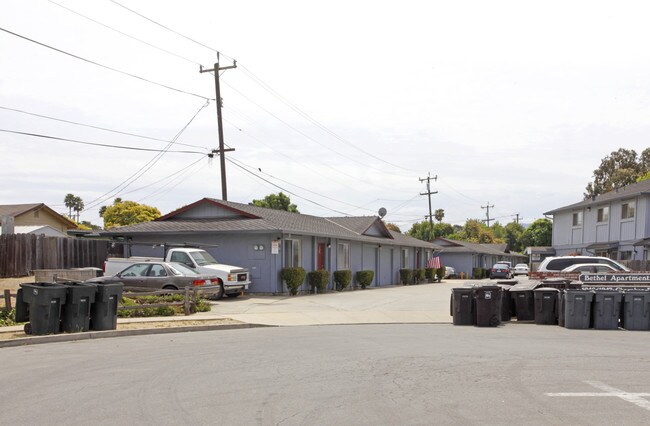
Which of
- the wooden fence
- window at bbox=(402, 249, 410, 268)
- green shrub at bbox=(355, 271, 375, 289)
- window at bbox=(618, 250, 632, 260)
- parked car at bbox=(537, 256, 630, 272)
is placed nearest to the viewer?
parked car at bbox=(537, 256, 630, 272)

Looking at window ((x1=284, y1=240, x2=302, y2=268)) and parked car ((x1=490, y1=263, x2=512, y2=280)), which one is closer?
window ((x1=284, y1=240, x2=302, y2=268))

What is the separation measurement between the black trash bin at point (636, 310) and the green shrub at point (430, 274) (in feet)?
101

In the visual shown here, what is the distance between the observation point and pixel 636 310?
15688 mm

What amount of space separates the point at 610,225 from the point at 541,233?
49386 mm

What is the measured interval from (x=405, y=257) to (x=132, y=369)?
3629 cm

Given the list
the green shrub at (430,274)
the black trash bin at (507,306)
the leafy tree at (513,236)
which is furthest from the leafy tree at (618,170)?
the black trash bin at (507,306)

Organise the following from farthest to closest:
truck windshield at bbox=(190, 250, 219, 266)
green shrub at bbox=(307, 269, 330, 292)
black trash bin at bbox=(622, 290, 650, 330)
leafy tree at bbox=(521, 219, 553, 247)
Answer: leafy tree at bbox=(521, 219, 553, 247)
green shrub at bbox=(307, 269, 330, 292)
truck windshield at bbox=(190, 250, 219, 266)
black trash bin at bbox=(622, 290, 650, 330)

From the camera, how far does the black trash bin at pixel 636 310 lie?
15.6 metres

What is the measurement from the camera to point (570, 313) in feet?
52.0

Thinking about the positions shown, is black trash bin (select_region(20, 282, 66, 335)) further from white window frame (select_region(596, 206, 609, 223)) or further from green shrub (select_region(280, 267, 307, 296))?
white window frame (select_region(596, 206, 609, 223))

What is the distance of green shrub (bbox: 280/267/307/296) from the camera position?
25.0m

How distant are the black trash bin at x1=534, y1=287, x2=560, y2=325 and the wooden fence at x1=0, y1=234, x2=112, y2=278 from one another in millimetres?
19119

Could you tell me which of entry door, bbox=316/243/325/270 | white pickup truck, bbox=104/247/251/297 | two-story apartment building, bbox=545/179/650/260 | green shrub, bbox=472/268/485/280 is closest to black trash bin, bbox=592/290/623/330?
white pickup truck, bbox=104/247/251/297

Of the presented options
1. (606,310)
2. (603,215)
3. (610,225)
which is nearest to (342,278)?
(606,310)
